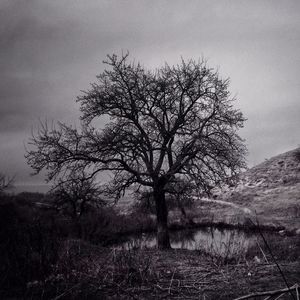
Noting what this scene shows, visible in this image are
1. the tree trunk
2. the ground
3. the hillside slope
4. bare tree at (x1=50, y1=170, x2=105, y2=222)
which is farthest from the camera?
the hillside slope

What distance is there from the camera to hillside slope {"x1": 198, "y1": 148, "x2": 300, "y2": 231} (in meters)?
26.0

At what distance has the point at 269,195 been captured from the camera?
33.3 meters

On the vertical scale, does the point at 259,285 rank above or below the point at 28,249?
below

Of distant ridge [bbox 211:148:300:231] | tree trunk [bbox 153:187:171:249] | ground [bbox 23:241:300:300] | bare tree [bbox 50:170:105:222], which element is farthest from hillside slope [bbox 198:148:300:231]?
ground [bbox 23:241:300:300]

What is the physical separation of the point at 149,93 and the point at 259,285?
1207cm

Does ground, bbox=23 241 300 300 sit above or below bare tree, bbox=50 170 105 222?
below

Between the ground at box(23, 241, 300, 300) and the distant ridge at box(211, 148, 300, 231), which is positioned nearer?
the ground at box(23, 241, 300, 300)

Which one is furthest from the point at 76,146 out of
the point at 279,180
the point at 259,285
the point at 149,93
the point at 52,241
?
the point at 279,180

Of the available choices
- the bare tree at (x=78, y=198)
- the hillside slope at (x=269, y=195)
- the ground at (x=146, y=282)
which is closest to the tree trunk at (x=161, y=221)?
the bare tree at (x=78, y=198)

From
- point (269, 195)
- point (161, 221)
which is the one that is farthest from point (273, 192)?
point (161, 221)

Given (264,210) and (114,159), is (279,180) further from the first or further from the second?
(114,159)

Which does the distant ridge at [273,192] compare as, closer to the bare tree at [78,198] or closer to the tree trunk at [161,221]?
the tree trunk at [161,221]

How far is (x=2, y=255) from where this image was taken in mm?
6578

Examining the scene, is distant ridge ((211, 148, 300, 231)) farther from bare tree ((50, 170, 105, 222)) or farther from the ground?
the ground
